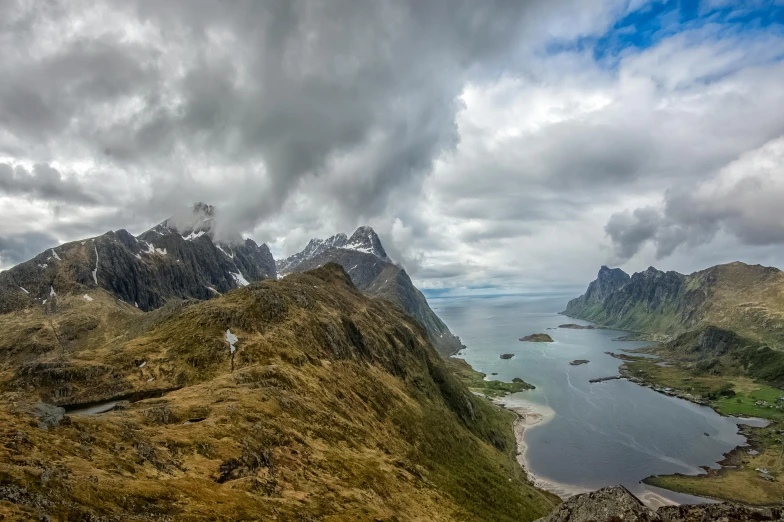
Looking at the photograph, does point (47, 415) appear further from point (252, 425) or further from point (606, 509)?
point (606, 509)

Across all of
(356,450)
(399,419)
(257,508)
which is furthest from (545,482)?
(257,508)

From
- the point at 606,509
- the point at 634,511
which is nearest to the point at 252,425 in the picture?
the point at 606,509

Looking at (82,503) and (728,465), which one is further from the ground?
(82,503)

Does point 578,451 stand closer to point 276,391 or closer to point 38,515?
point 276,391

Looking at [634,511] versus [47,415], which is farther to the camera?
[47,415]

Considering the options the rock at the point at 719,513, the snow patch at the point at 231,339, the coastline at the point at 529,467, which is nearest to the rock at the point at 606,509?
the rock at the point at 719,513
